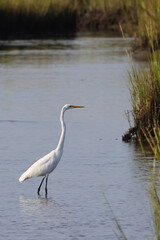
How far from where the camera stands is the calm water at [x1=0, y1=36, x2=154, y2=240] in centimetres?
739

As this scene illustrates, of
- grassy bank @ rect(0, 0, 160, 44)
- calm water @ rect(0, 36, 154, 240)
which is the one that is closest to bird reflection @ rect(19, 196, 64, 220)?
calm water @ rect(0, 36, 154, 240)

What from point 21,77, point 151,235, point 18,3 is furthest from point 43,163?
point 18,3

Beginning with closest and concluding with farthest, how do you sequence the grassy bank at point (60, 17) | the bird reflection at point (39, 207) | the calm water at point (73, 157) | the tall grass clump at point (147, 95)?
the calm water at point (73, 157) < the bird reflection at point (39, 207) < the tall grass clump at point (147, 95) < the grassy bank at point (60, 17)

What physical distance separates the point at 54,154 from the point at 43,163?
0.16m

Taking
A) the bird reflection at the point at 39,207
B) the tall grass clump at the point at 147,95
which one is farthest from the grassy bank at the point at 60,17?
the bird reflection at the point at 39,207

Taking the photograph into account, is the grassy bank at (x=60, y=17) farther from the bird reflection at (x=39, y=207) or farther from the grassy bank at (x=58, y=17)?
the bird reflection at (x=39, y=207)

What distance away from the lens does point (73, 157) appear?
10438 millimetres

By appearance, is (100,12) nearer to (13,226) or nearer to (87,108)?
(87,108)

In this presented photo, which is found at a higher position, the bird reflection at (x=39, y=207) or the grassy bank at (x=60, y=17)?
the bird reflection at (x=39, y=207)

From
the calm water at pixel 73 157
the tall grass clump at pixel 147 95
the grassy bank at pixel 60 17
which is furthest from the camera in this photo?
the grassy bank at pixel 60 17

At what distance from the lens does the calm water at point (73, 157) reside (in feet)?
24.2

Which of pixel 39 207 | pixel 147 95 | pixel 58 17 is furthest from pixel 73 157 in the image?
pixel 58 17

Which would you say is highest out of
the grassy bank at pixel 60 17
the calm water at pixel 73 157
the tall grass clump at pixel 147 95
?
the tall grass clump at pixel 147 95

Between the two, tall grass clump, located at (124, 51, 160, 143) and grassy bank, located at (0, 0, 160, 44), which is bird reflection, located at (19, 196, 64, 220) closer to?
tall grass clump, located at (124, 51, 160, 143)
